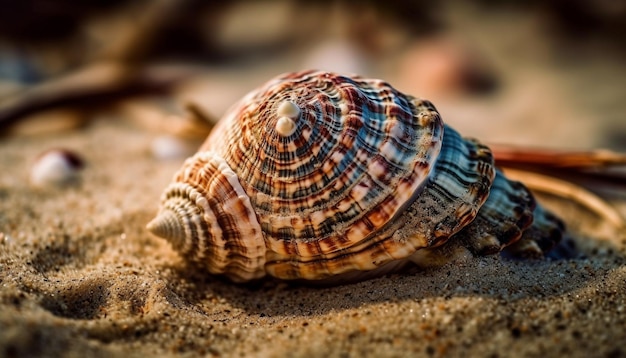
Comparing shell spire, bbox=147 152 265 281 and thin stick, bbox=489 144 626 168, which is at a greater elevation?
shell spire, bbox=147 152 265 281

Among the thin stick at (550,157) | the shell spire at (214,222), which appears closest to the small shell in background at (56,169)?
the shell spire at (214,222)

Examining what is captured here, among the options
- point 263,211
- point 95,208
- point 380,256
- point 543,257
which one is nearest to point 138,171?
point 95,208

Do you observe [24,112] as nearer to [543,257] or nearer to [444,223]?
[444,223]

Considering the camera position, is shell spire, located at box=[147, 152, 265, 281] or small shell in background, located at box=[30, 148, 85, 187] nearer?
shell spire, located at box=[147, 152, 265, 281]

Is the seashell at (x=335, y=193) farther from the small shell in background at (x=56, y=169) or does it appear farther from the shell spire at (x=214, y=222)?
the small shell in background at (x=56, y=169)

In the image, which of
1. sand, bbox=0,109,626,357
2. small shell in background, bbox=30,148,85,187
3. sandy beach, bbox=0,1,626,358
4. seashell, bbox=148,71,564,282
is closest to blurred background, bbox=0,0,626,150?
small shell in background, bbox=30,148,85,187

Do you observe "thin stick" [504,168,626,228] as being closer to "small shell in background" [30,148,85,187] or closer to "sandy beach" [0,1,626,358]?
"sandy beach" [0,1,626,358]

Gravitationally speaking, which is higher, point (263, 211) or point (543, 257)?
point (263, 211)
